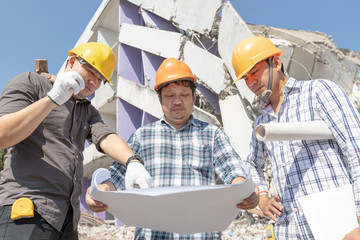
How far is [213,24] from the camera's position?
7008mm

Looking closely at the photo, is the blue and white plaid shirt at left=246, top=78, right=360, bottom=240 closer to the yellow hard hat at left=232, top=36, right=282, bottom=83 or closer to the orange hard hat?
the yellow hard hat at left=232, top=36, right=282, bottom=83

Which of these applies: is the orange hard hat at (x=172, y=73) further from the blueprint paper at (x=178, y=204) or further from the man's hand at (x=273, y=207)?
the man's hand at (x=273, y=207)

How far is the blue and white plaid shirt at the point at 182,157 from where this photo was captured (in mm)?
Result: 2006

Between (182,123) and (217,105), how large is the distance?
4.90 metres

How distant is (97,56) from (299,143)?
5.12 ft

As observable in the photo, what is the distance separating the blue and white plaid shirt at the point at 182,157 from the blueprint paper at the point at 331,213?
17.5 inches

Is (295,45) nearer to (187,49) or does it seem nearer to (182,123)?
(187,49)

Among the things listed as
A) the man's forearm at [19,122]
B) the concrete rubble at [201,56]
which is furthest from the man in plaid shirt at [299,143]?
the concrete rubble at [201,56]

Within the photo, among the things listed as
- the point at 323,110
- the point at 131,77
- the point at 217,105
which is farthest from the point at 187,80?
the point at 131,77

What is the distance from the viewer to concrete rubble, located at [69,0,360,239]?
5.47m

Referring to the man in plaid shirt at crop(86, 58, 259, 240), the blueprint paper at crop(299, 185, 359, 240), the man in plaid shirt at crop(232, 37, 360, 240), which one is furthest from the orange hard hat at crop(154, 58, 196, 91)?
the blueprint paper at crop(299, 185, 359, 240)

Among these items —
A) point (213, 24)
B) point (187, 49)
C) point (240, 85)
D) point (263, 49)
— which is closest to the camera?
point (263, 49)

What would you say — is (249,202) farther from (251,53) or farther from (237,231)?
(237,231)

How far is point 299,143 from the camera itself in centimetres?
202
